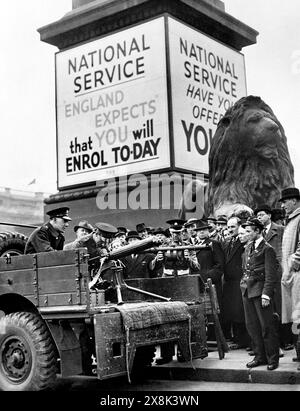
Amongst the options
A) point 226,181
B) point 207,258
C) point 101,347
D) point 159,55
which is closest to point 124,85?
point 159,55

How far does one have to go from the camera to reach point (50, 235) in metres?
7.21

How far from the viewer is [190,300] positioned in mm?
7250

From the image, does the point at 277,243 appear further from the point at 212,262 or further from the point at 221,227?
the point at 221,227

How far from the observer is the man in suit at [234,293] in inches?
322

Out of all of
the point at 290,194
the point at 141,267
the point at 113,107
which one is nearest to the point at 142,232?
the point at 141,267

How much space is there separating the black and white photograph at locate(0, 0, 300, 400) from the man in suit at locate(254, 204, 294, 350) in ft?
0.05

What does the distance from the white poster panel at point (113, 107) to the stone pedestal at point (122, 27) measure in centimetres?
24

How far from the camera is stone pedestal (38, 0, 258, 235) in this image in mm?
14367

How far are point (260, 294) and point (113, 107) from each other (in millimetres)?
9376

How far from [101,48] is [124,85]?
128cm

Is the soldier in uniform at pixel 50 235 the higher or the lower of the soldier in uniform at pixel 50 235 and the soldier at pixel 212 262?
the higher

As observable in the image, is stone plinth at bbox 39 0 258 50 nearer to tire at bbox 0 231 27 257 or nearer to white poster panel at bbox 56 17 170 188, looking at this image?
white poster panel at bbox 56 17 170 188

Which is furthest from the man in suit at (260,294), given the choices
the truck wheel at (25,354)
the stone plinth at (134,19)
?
the stone plinth at (134,19)

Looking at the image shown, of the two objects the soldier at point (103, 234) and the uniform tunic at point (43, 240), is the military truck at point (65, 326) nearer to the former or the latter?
the uniform tunic at point (43, 240)
